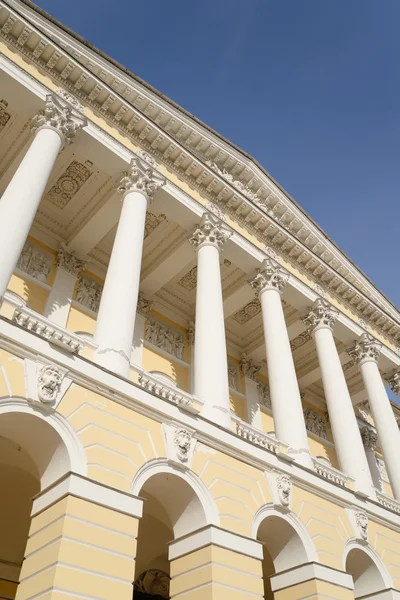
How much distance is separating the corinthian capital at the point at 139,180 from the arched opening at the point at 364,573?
9690 mm

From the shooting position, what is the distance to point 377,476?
2253cm

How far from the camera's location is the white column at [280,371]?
12.8 m

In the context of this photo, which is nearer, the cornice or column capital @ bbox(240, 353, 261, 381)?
the cornice

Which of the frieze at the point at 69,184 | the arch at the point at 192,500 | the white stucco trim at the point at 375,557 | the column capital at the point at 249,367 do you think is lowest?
the arch at the point at 192,500

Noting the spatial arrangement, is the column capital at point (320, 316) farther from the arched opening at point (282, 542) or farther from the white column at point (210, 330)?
the arched opening at point (282, 542)

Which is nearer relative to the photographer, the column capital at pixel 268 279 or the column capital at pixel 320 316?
the column capital at pixel 268 279

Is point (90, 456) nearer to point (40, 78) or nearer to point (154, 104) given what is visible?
point (40, 78)

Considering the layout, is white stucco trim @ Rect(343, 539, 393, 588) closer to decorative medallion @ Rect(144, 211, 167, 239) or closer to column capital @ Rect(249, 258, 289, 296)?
column capital @ Rect(249, 258, 289, 296)

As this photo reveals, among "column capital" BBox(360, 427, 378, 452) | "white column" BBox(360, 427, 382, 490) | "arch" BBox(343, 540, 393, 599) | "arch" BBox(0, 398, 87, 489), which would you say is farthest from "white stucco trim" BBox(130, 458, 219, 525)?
"column capital" BBox(360, 427, 378, 452)

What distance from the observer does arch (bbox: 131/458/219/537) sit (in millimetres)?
9539

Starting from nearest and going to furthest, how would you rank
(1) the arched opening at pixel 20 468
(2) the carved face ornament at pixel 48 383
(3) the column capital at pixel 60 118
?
(1) the arched opening at pixel 20 468, (2) the carved face ornament at pixel 48 383, (3) the column capital at pixel 60 118

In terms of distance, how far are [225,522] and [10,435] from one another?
3984 mm

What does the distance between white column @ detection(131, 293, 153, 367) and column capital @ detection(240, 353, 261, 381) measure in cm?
442

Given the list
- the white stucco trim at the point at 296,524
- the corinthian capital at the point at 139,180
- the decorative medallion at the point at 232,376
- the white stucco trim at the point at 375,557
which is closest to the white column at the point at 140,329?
the decorative medallion at the point at 232,376
